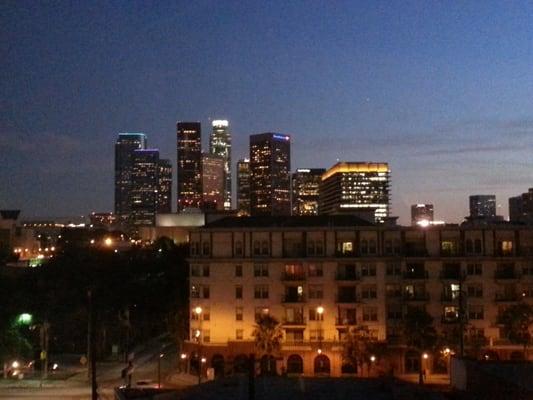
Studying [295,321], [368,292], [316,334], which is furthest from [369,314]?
[295,321]

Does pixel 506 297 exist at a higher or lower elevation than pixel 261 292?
lower

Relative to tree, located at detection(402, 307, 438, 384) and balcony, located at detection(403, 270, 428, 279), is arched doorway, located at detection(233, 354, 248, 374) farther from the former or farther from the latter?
balcony, located at detection(403, 270, 428, 279)

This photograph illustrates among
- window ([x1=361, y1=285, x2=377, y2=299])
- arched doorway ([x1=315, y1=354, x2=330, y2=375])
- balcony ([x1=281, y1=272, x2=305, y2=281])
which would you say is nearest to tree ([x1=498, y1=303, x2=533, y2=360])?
window ([x1=361, y1=285, x2=377, y2=299])

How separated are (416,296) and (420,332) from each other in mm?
5335

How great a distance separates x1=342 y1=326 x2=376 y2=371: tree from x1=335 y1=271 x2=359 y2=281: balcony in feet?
15.1


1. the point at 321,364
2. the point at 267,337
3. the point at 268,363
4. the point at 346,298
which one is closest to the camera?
the point at 267,337

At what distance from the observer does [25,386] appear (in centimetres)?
5469

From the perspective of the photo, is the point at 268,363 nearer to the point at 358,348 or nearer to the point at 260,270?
the point at 358,348

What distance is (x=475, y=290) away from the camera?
206 ft

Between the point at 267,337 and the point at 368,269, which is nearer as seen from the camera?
the point at 267,337

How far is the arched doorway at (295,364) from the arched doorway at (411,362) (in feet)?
29.0

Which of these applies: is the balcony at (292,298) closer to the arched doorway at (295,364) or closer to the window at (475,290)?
the arched doorway at (295,364)

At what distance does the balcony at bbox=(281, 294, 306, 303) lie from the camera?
204 feet

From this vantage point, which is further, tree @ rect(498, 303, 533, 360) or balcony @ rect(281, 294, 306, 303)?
balcony @ rect(281, 294, 306, 303)
